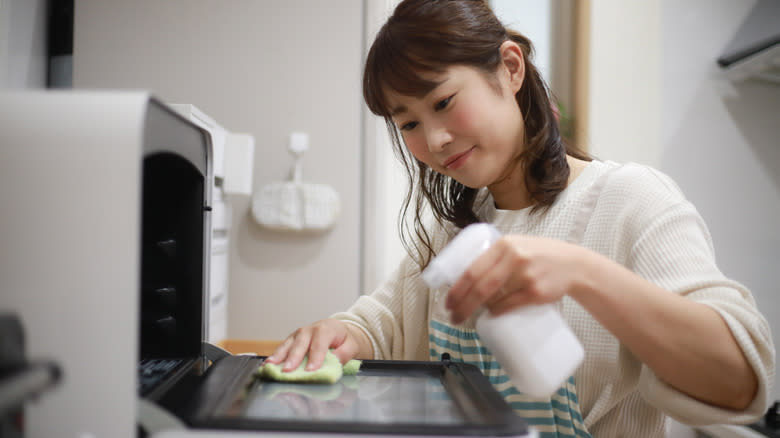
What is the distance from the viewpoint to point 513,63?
806mm

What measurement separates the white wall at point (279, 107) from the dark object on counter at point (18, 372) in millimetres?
1654

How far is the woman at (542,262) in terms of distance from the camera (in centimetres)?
49

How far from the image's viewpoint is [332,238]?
199 centimetres

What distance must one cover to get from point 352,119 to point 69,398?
1.73 meters

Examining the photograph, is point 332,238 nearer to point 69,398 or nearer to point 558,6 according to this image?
point 558,6

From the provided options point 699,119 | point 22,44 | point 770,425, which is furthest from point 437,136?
point 22,44

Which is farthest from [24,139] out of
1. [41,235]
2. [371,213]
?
[371,213]

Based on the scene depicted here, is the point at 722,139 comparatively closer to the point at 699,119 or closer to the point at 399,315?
the point at 699,119

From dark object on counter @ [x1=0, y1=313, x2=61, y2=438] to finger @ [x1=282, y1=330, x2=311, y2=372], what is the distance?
0.25 meters

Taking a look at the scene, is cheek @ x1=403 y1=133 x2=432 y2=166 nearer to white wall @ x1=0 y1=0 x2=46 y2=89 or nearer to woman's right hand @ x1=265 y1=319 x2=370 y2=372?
woman's right hand @ x1=265 y1=319 x2=370 y2=372

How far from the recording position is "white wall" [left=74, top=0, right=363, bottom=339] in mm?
1948

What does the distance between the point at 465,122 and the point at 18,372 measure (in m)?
0.59

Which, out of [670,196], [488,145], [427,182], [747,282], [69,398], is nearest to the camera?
[69,398]

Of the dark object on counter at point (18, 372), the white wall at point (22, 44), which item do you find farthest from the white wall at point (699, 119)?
the white wall at point (22, 44)
